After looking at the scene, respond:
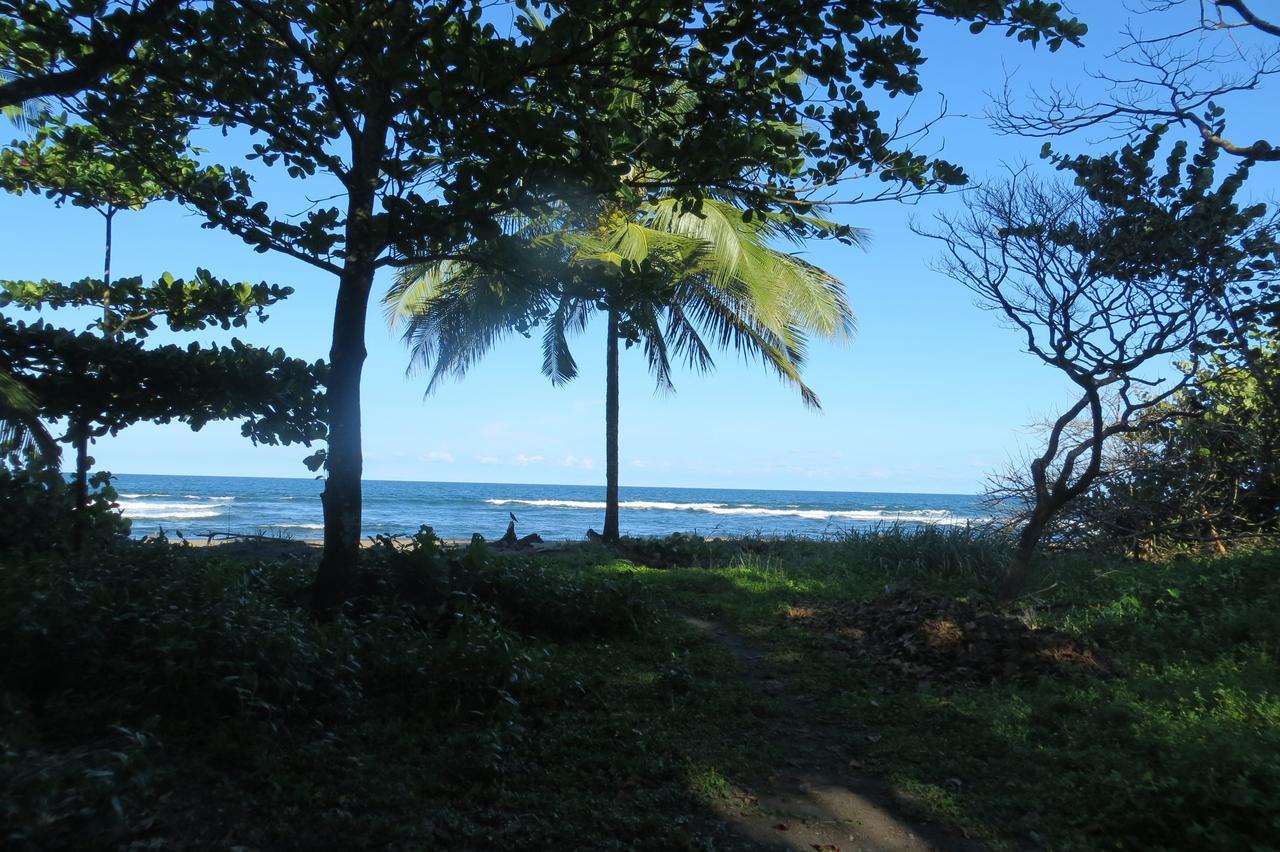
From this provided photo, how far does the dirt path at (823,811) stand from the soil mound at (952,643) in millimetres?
1499

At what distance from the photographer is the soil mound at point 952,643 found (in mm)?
5719

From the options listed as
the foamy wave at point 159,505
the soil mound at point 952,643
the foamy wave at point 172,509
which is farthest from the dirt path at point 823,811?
the foamy wave at point 159,505

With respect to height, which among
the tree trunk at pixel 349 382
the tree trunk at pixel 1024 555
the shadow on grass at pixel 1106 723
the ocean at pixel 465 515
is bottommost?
the ocean at pixel 465 515

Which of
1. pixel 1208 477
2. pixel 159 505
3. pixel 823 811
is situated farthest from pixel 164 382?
pixel 159 505

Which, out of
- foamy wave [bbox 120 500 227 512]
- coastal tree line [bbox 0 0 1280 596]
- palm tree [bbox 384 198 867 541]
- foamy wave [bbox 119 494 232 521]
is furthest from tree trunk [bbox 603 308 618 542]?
foamy wave [bbox 120 500 227 512]

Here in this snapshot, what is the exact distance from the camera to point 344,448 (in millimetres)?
5414

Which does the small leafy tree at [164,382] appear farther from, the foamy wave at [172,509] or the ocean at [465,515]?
the foamy wave at [172,509]

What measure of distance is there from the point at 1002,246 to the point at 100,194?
8.70m

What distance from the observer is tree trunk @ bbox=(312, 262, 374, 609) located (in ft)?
17.7

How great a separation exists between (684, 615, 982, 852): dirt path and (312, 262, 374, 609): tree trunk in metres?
2.96

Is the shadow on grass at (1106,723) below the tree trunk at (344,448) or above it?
below

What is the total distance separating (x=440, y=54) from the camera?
182 inches

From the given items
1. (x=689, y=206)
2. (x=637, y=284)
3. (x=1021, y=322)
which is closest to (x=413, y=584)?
(x=637, y=284)

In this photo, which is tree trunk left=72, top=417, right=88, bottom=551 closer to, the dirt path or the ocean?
the dirt path
